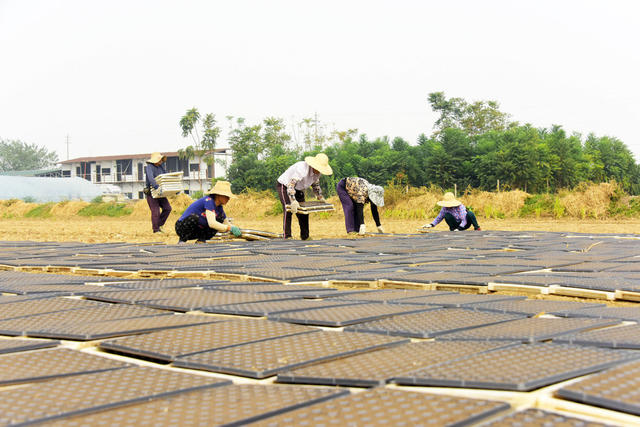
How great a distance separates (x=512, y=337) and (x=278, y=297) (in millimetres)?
1192

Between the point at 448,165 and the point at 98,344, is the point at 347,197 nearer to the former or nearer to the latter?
the point at 98,344

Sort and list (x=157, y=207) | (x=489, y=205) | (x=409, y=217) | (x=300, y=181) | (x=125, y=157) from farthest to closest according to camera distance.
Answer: (x=125, y=157)
(x=409, y=217)
(x=489, y=205)
(x=157, y=207)
(x=300, y=181)

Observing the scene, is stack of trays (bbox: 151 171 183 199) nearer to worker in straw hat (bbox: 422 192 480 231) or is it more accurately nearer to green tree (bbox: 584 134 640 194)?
worker in straw hat (bbox: 422 192 480 231)

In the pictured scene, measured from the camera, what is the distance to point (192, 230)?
21.3 ft

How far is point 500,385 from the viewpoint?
118 centimetres

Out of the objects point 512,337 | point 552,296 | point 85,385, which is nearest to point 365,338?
point 512,337

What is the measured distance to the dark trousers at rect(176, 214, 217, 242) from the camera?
6.43 meters

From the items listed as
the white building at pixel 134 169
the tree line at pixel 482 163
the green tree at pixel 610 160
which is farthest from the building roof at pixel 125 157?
the green tree at pixel 610 160

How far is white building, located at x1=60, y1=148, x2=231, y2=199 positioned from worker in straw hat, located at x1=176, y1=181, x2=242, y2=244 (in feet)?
98.2

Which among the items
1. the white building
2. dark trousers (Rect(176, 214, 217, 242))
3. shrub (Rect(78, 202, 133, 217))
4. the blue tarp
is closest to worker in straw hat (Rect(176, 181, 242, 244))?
dark trousers (Rect(176, 214, 217, 242))

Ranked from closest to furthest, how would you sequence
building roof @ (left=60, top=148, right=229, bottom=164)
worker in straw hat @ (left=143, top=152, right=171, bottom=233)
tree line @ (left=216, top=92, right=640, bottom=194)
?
1. worker in straw hat @ (left=143, top=152, right=171, bottom=233)
2. tree line @ (left=216, top=92, right=640, bottom=194)
3. building roof @ (left=60, top=148, right=229, bottom=164)

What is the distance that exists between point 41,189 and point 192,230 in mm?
25470

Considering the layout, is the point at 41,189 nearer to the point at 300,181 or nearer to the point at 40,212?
the point at 40,212

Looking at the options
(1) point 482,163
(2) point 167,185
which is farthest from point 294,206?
(1) point 482,163
